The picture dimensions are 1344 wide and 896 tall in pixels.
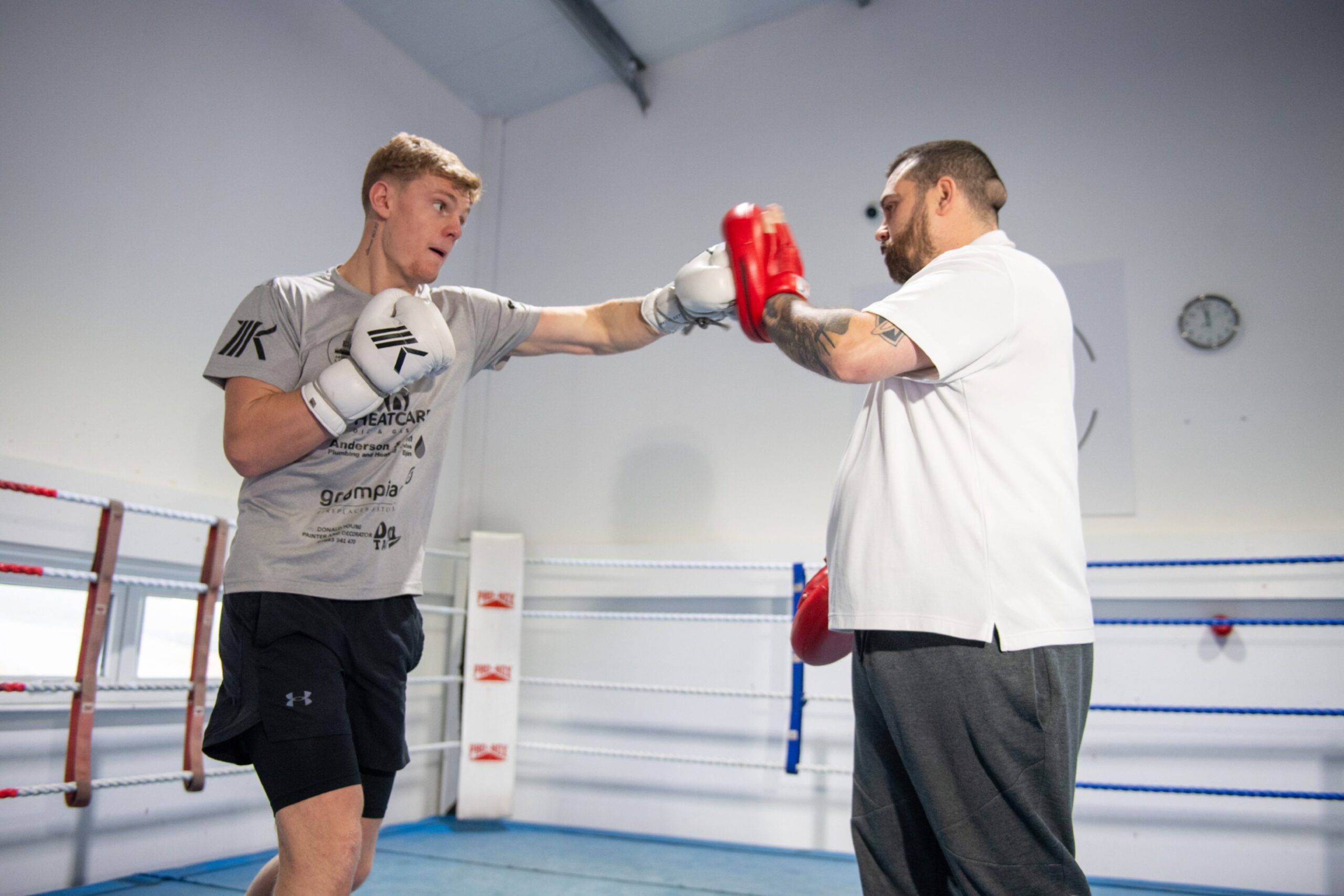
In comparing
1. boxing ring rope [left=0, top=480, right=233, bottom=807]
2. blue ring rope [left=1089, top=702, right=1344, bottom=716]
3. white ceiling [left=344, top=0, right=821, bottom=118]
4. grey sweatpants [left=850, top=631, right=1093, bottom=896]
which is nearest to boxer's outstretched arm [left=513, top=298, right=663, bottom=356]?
grey sweatpants [left=850, top=631, right=1093, bottom=896]

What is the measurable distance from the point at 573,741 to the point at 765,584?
1.00m

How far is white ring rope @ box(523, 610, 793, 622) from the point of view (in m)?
3.21

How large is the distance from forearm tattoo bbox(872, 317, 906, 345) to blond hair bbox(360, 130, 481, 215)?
2.58 ft

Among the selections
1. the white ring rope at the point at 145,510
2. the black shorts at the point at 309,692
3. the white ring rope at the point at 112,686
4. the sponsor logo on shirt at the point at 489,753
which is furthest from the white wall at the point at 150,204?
the black shorts at the point at 309,692

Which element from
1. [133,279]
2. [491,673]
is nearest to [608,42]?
[133,279]

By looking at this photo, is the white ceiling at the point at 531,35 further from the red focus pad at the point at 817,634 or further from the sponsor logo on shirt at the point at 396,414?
the red focus pad at the point at 817,634

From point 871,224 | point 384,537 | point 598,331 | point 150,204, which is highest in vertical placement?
point 871,224

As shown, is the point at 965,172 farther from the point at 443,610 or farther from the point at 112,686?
the point at 443,610

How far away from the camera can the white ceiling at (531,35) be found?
12.1 ft

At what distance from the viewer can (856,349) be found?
1164 millimetres

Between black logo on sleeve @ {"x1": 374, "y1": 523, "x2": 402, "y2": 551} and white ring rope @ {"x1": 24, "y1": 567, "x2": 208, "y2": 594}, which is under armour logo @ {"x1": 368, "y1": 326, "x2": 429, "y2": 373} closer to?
black logo on sleeve @ {"x1": 374, "y1": 523, "x2": 402, "y2": 551}

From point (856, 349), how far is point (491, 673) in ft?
8.80

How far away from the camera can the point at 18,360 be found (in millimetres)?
2389

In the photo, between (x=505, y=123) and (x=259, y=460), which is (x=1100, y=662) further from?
(x=505, y=123)
